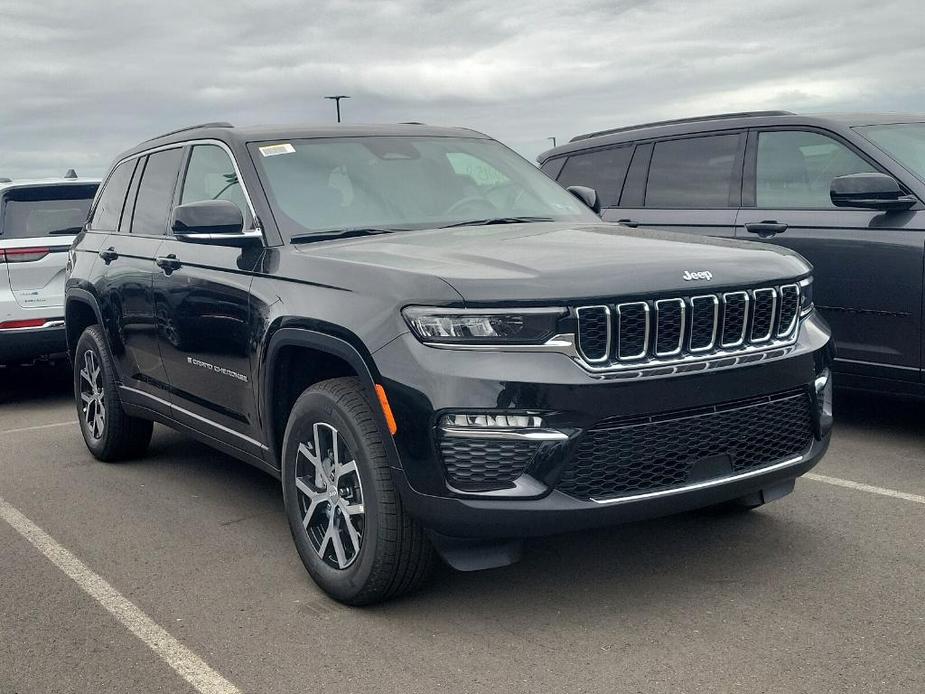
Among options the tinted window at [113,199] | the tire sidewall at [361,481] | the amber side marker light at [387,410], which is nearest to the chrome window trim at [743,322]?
the amber side marker light at [387,410]

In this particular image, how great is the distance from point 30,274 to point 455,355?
635 cm

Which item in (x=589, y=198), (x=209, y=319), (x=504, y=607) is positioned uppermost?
(x=589, y=198)

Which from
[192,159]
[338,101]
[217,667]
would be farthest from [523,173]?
[338,101]

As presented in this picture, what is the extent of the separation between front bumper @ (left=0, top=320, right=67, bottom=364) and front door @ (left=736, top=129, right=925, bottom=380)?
531 centimetres

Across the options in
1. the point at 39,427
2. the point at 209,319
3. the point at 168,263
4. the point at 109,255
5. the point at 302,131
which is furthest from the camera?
the point at 39,427

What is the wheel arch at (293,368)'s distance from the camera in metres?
4.02

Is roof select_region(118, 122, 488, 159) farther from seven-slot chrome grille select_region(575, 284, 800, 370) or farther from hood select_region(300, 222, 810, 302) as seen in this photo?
seven-slot chrome grille select_region(575, 284, 800, 370)

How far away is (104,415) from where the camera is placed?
260 inches

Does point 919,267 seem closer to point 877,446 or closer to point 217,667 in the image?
point 877,446

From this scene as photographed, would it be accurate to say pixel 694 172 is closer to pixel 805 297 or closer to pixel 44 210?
pixel 805 297

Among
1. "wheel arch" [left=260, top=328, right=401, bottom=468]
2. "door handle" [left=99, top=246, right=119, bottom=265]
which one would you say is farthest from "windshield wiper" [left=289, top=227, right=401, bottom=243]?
"door handle" [left=99, top=246, right=119, bottom=265]

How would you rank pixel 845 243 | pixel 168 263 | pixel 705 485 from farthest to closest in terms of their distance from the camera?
pixel 845 243 < pixel 168 263 < pixel 705 485

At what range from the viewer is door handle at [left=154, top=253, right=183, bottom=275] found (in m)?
5.38

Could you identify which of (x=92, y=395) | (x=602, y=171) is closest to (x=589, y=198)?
(x=602, y=171)
